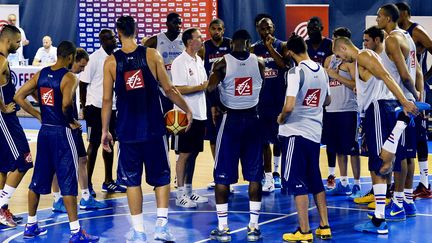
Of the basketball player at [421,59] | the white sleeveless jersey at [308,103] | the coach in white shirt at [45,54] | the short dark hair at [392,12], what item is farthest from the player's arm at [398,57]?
the coach in white shirt at [45,54]

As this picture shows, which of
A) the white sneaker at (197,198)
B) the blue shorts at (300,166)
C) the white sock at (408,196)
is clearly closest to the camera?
the blue shorts at (300,166)

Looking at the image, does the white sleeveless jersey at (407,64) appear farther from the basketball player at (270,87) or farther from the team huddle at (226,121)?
the basketball player at (270,87)

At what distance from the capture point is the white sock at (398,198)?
9.84m

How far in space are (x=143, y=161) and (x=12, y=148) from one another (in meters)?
1.73

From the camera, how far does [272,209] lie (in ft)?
34.2

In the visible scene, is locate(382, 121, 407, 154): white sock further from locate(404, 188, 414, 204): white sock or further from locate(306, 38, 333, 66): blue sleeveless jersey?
locate(306, 38, 333, 66): blue sleeveless jersey

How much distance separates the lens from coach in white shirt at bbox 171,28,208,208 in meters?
10.4

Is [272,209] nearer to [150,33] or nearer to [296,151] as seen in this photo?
[296,151]

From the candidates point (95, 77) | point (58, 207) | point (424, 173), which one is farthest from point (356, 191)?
point (58, 207)

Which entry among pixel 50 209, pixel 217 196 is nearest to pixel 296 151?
pixel 217 196

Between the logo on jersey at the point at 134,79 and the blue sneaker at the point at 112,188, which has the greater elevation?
the logo on jersey at the point at 134,79

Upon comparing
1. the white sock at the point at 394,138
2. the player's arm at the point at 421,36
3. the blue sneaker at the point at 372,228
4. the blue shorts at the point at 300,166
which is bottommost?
the blue sneaker at the point at 372,228

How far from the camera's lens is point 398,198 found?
9.87 meters

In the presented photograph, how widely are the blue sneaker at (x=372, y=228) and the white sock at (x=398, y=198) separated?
65cm
